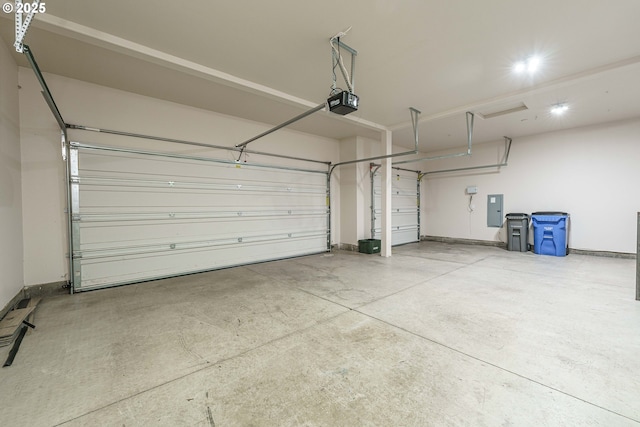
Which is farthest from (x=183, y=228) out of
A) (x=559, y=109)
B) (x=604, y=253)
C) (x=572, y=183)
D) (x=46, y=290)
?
(x=604, y=253)

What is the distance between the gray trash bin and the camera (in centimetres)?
629

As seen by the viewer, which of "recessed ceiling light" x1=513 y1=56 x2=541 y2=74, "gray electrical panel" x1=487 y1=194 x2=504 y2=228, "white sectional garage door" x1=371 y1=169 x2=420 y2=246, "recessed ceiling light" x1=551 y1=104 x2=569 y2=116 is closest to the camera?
"recessed ceiling light" x1=513 y1=56 x2=541 y2=74

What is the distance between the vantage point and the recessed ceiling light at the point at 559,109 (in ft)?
14.8

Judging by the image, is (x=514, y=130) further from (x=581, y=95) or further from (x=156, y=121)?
(x=156, y=121)

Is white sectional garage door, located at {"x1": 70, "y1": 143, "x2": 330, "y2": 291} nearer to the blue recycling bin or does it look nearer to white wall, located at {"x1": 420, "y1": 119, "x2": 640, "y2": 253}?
white wall, located at {"x1": 420, "y1": 119, "x2": 640, "y2": 253}

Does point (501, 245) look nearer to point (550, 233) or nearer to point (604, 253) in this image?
point (550, 233)

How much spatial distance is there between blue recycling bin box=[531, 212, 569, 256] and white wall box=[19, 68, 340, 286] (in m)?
7.60

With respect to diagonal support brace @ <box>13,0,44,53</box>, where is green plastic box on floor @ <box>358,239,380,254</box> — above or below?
below

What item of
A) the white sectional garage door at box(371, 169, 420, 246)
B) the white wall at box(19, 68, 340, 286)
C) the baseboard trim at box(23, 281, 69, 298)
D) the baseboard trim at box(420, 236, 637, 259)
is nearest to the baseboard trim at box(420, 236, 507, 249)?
the baseboard trim at box(420, 236, 637, 259)

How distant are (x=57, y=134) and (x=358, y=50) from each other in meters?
4.08

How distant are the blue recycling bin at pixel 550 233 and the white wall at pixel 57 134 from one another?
24.9 ft

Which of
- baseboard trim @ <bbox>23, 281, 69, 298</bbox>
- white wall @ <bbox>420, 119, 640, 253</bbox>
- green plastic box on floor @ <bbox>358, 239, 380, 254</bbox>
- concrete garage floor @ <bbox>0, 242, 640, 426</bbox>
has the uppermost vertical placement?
white wall @ <bbox>420, 119, 640, 253</bbox>

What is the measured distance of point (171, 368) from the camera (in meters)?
1.85

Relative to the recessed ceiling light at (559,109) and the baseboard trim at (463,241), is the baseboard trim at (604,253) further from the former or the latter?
the recessed ceiling light at (559,109)
